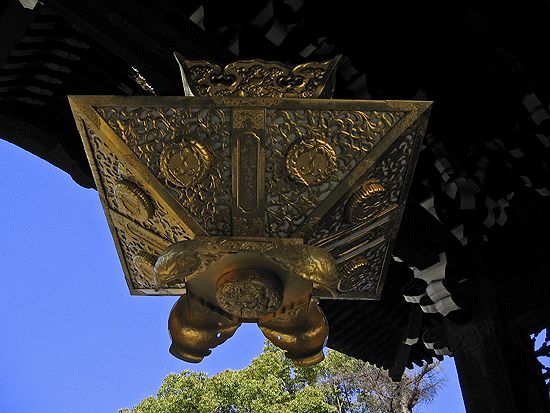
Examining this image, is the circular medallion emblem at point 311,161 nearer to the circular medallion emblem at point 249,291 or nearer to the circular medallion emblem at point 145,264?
the circular medallion emblem at point 249,291

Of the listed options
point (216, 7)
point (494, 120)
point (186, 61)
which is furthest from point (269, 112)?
point (494, 120)

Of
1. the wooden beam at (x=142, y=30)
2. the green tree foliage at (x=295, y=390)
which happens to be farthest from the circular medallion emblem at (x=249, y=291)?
the green tree foliage at (x=295, y=390)

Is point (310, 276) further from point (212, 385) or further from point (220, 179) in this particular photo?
point (212, 385)

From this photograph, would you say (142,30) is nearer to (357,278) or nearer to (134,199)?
(134,199)

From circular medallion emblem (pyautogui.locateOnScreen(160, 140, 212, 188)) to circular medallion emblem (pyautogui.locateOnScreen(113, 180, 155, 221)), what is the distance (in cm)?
12

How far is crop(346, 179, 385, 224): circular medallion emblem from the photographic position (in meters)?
2.50

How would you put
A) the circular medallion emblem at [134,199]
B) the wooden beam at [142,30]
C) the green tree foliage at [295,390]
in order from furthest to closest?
A: the green tree foliage at [295,390] → the wooden beam at [142,30] → the circular medallion emblem at [134,199]

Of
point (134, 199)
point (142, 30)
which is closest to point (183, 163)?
point (134, 199)

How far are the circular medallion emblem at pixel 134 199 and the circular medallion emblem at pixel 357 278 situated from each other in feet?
2.67

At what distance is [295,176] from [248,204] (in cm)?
19

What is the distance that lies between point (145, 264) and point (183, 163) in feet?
1.68

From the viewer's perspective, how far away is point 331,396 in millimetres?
18141

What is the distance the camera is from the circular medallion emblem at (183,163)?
7.93ft

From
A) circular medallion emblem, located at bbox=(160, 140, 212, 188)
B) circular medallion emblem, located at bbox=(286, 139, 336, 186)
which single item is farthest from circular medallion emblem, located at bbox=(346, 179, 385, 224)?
circular medallion emblem, located at bbox=(160, 140, 212, 188)
